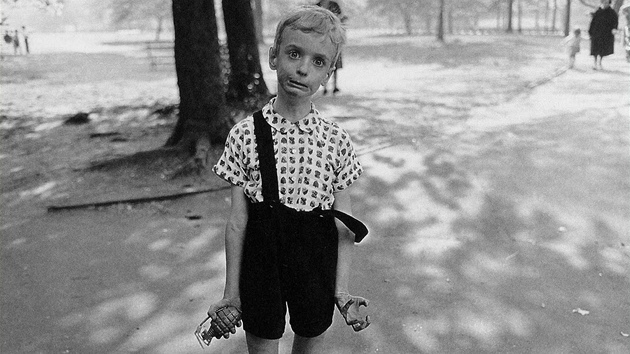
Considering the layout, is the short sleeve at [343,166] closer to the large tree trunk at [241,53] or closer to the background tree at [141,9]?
the large tree trunk at [241,53]

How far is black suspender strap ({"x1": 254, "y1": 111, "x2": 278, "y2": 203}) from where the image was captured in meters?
2.38

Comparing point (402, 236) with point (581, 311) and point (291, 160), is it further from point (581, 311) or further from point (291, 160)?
point (291, 160)

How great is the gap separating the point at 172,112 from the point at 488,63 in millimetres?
14284

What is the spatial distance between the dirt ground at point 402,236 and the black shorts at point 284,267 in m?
1.44

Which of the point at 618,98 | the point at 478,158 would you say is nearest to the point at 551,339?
the point at 478,158

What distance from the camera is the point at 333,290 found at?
8.31 feet

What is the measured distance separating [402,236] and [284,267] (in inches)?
133

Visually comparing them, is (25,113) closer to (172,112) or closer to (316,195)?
(172,112)

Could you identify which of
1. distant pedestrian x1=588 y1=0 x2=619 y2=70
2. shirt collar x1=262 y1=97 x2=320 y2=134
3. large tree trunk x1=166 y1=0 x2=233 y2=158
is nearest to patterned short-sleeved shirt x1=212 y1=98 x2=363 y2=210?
shirt collar x1=262 y1=97 x2=320 y2=134

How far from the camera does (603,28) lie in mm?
16828

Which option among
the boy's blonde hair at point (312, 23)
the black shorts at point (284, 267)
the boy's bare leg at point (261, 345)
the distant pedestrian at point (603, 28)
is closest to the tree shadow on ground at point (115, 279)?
the boy's bare leg at point (261, 345)

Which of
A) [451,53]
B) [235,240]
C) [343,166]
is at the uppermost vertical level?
[343,166]

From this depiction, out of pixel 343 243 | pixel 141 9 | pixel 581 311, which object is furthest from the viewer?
pixel 141 9

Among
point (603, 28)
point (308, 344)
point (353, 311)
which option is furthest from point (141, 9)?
point (353, 311)
